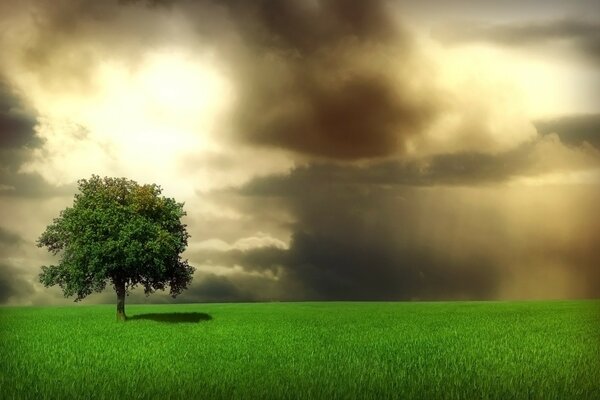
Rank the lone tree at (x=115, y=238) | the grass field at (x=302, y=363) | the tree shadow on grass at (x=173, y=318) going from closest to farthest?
1. the grass field at (x=302, y=363)
2. the lone tree at (x=115, y=238)
3. the tree shadow on grass at (x=173, y=318)

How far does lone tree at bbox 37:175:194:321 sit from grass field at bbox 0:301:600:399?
4.87 meters

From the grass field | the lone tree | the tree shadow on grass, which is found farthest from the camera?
the tree shadow on grass

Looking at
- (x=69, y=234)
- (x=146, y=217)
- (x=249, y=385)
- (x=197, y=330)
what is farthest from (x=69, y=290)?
(x=249, y=385)

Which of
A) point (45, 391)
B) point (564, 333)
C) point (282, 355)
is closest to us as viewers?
point (45, 391)

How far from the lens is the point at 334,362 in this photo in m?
22.2

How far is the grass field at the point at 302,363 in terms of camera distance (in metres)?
16.9

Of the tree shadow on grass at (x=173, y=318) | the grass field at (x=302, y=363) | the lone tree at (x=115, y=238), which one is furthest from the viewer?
the tree shadow on grass at (x=173, y=318)

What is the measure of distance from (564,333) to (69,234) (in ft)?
97.4

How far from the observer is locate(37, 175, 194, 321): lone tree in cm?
3950

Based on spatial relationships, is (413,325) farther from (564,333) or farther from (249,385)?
(249,385)

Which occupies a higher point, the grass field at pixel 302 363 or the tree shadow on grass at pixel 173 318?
the tree shadow on grass at pixel 173 318

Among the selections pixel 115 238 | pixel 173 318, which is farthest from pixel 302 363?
pixel 173 318

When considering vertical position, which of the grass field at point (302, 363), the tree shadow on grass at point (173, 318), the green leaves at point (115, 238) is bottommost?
the grass field at point (302, 363)

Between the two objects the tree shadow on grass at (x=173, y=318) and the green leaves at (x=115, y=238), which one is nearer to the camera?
the green leaves at (x=115, y=238)
